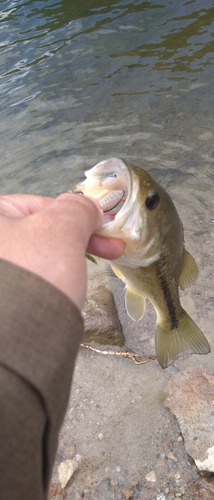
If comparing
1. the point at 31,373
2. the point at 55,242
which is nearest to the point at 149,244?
the point at 55,242

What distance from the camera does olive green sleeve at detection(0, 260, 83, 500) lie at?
3.36 ft

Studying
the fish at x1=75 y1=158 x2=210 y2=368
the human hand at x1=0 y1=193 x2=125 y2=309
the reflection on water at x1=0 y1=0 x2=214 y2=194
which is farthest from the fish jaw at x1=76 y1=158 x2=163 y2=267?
the reflection on water at x1=0 y1=0 x2=214 y2=194

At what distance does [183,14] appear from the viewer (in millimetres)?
11375

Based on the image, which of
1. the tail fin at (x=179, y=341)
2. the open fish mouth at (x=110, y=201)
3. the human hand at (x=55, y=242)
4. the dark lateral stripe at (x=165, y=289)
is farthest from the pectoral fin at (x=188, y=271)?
the human hand at (x=55, y=242)

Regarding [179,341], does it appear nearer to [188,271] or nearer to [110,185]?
[188,271]

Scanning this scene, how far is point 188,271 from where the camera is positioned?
120 inches

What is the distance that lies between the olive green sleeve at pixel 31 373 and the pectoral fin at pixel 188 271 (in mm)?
1856

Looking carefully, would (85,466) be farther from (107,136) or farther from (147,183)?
(107,136)

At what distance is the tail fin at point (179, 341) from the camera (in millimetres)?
3123

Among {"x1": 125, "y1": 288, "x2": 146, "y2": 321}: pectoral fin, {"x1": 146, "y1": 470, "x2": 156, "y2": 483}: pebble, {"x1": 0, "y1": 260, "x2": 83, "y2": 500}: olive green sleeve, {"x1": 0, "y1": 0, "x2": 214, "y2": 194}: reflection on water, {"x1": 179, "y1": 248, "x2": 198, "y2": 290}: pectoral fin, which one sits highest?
{"x1": 0, "y1": 260, "x2": 83, "y2": 500}: olive green sleeve

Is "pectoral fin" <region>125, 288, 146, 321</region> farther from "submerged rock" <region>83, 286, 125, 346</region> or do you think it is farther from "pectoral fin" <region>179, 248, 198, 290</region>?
"submerged rock" <region>83, 286, 125, 346</region>

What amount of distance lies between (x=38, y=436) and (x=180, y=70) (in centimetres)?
936

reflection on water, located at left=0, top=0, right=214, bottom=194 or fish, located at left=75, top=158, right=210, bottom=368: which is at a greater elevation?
fish, located at left=75, top=158, right=210, bottom=368

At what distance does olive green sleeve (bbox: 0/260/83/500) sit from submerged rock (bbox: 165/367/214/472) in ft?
7.53
